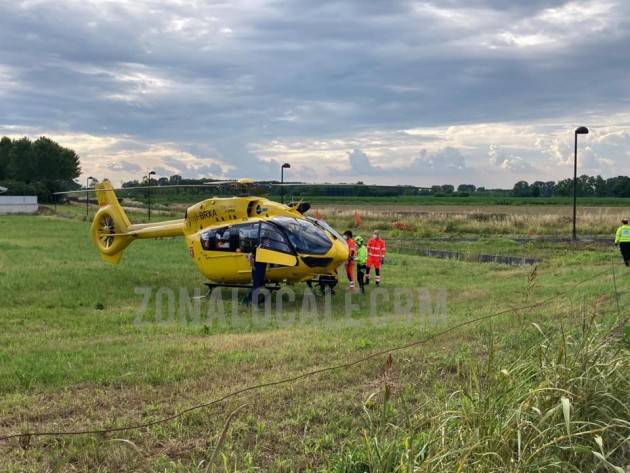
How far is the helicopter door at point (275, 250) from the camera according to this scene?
43.1ft

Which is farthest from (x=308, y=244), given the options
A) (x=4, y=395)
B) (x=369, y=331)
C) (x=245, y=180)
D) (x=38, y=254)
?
(x=38, y=254)

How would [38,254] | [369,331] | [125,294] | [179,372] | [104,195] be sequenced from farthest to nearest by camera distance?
[38,254] → [104,195] → [125,294] → [369,331] → [179,372]

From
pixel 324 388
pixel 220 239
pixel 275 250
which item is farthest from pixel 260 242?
pixel 324 388

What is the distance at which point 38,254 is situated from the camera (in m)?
22.1

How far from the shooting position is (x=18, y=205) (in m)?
70.4

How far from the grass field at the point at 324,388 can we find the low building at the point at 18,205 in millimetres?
63009

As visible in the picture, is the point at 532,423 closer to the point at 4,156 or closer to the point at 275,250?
the point at 275,250

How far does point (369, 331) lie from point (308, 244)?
14.5 feet

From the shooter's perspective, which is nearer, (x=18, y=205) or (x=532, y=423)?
(x=532, y=423)

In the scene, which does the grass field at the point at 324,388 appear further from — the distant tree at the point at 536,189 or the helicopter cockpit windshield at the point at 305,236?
the distant tree at the point at 536,189

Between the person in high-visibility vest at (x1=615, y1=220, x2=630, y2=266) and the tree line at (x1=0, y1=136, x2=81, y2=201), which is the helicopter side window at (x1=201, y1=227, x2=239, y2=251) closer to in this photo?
the person in high-visibility vest at (x1=615, y1=220, x2=630, y2=266)

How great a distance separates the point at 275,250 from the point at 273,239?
0.84 ft

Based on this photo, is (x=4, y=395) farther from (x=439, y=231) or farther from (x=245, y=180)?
(x=439, y=231)

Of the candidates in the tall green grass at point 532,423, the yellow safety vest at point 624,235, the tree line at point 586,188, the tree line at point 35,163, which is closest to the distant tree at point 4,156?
the tree line at point 35,163
